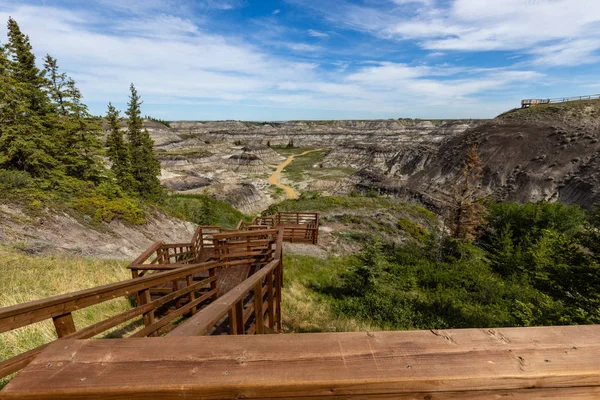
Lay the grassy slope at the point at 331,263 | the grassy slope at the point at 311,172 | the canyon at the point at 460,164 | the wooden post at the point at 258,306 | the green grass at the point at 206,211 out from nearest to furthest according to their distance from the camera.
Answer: the wooden post at the point at 258,306, the grassy slope at the point at 331,263, the green grass at the point at 206,211, the canyon at the point at 460,164, the grassy slope at the point at 311,172

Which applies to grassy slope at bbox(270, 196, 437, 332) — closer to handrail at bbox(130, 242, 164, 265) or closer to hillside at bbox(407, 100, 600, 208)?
handrail at bbox(130, 242, 164, 265)

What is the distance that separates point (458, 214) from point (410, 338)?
26423 mm

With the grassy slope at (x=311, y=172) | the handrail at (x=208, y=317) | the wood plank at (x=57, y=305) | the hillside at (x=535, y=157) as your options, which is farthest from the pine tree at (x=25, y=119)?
the grassy slope at (x=311, y=172)

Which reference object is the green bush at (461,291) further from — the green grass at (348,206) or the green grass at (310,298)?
the green grass at (348,206)

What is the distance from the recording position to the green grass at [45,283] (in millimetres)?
4484

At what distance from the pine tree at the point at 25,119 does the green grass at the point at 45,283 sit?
11428 millimetres

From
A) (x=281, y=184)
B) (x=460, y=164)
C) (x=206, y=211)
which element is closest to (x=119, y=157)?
(x=206, y=211)

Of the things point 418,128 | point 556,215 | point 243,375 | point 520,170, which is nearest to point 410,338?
point 243,375

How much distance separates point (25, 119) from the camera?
698 inches

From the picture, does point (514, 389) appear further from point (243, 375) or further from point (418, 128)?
point (418, 128)

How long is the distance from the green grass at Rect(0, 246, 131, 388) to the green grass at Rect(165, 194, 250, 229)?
18.6m

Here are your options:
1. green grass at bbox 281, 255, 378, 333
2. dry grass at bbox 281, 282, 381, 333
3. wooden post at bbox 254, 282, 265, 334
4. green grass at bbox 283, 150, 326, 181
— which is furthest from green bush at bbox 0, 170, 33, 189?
green grass at bbox 283, 150, 326, 181

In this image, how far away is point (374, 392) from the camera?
1.13 meters

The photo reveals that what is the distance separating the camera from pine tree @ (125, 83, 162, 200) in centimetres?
3094
